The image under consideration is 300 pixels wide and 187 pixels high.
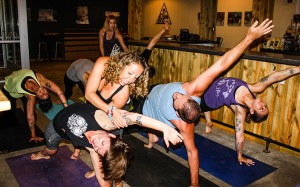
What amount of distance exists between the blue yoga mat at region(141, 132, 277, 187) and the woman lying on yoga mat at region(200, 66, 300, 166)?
124mm

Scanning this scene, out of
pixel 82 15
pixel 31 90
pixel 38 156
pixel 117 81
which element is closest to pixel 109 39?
pixel 31 90

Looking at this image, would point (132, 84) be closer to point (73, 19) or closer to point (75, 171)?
point (75, 171)

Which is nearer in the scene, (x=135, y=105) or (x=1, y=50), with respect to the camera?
(x=135, y=105)

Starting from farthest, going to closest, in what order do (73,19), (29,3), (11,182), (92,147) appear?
(73,19) → (29,3) → (11,182) → (92,147)

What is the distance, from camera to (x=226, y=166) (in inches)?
130

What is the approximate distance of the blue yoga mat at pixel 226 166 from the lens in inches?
120

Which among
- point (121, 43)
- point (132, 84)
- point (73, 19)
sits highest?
point (73, 19)

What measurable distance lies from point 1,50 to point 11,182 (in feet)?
13.0

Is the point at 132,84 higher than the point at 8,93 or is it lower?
higher

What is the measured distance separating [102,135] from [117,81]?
2.05 feet

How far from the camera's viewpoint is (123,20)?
43.5ft

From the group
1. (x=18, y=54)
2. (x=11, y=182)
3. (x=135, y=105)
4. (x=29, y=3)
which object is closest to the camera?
(x=11, y=182)

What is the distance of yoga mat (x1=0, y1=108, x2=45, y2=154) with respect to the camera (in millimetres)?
3693

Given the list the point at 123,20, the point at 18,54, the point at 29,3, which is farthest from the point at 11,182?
the point at 123,20
